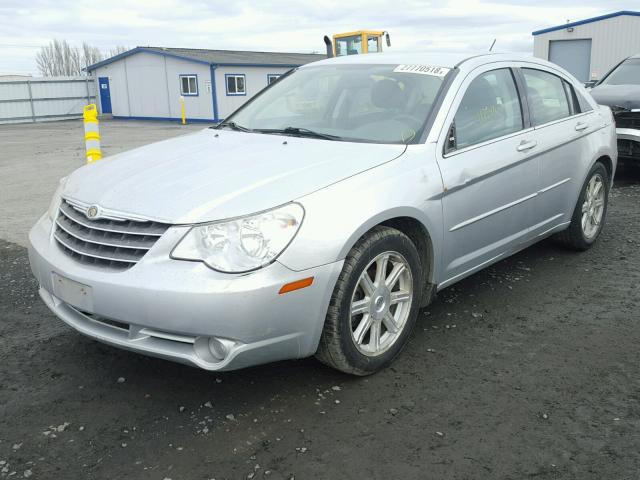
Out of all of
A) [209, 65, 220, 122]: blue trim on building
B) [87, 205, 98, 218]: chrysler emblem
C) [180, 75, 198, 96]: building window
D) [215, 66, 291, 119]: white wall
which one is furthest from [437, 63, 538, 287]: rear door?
[180, 75, 198, 96]: building window

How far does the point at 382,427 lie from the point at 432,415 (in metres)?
0.26

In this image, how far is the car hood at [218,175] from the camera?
2.94 meters

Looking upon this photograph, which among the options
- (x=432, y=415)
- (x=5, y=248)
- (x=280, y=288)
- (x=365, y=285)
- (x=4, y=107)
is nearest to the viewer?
(x=280, y=288)

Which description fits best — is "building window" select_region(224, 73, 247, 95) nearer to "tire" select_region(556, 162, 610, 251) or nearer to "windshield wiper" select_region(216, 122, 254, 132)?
"tire" select_region(556, 162, 610, 251)

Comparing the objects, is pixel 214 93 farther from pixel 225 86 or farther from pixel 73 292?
pixel 73 292

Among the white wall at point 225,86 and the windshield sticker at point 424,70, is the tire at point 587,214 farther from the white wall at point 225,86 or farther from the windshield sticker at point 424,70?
the white wall at point 225,86

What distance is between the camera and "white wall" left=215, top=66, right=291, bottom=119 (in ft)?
99.0

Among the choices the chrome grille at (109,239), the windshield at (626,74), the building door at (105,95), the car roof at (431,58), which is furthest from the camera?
the building door at (105,95)

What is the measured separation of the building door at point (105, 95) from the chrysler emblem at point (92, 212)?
34.8m

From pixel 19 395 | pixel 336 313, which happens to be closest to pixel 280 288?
pixel 336 313

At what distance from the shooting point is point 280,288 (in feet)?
9.15

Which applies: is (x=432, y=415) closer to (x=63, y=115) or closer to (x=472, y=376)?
(x=472, y=376)

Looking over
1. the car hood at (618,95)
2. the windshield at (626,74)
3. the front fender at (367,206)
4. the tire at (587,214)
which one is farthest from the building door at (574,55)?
the front fender at (367,206)

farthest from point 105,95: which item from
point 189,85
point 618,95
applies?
point 618,95
